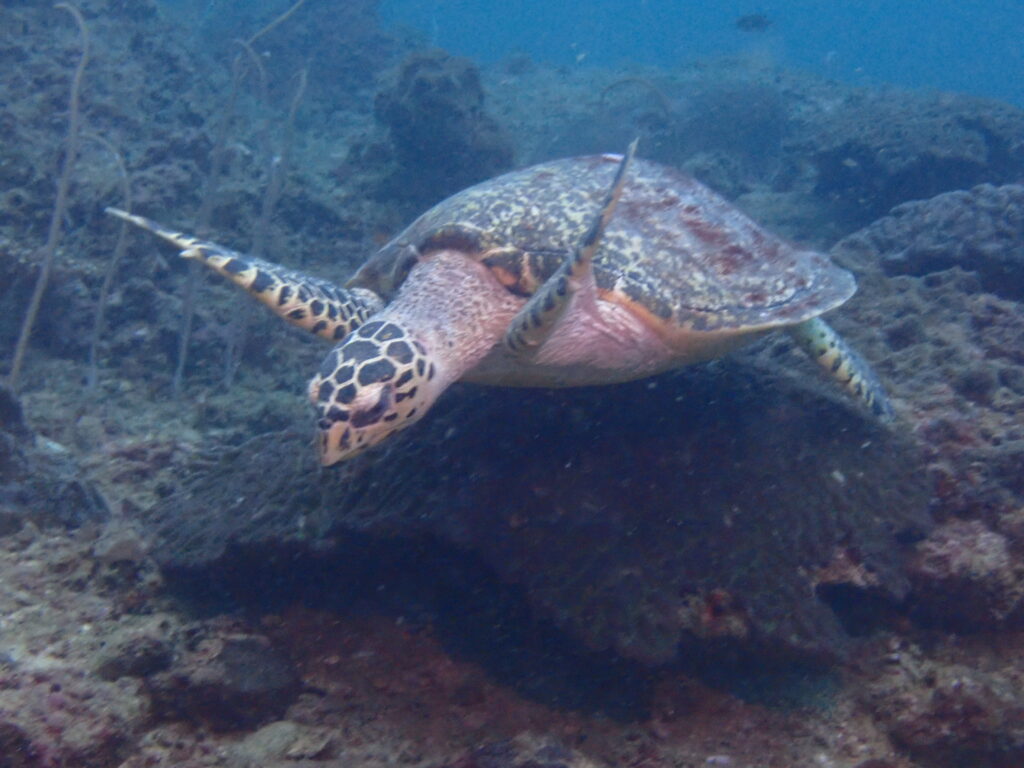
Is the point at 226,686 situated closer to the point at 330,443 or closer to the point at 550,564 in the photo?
the point at 330,443

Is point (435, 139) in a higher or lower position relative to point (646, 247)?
higher

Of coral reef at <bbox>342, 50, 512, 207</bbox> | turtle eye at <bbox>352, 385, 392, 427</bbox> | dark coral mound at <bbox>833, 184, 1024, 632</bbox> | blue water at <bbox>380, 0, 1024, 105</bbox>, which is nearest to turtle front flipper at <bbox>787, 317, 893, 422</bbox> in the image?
dark coral mound at <bbox>833, 184, 1024, 632</bbox>

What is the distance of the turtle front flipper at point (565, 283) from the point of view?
2.59 metres

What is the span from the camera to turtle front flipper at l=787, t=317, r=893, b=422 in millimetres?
3809

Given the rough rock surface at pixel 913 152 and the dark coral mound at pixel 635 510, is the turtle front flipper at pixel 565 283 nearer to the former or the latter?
the dark coral mound at pixel 635 510

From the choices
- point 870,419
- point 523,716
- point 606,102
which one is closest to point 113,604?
point 523,716

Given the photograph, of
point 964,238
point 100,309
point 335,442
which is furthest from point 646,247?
point 100,309

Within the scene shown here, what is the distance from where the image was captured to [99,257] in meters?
6.61

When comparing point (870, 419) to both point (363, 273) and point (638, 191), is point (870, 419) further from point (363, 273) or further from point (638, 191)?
point (363, 273)

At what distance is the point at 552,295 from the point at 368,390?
88 cm

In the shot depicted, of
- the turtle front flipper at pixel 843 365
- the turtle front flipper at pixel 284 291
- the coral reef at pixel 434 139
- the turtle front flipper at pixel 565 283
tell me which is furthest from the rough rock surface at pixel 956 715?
the coral reef at pixel 434 139

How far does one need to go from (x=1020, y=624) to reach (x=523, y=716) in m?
2.40

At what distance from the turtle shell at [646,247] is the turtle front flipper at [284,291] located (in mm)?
560

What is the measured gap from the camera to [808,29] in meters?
112
